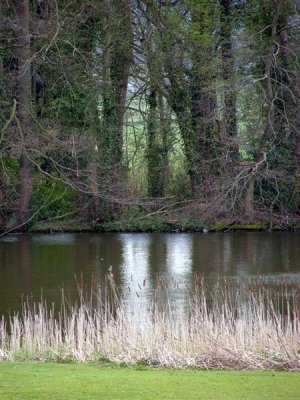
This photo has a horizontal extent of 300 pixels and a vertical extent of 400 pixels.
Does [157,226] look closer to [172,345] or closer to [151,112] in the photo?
[151,112]

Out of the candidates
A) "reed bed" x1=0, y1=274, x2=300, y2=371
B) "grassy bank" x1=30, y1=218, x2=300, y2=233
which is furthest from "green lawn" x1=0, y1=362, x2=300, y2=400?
"grassy bank" x1=30, y1=218, x2=300, y2=233

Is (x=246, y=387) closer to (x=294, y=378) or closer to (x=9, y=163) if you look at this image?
(x=294, y=378)

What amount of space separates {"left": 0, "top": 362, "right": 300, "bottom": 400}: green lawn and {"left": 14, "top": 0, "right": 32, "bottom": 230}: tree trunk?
52.8ft

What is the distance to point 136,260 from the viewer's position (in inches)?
784

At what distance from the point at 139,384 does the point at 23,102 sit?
18830 mm

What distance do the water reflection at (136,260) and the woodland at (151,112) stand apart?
156cm

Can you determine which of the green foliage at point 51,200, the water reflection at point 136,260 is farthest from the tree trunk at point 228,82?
the green foliage at point 51,200

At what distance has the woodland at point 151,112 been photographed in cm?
2567

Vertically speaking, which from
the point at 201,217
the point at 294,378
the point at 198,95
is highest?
the point at 198,95

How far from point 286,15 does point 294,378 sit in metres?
21.0

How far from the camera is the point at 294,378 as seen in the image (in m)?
7.67

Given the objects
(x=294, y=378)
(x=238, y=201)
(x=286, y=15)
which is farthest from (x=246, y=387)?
(x=286, y=15)

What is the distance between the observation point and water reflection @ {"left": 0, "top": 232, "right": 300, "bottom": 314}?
15927 mm

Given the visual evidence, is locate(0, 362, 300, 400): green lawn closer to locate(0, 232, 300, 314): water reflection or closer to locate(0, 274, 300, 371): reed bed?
locate(0, 274, 300, 371): reed bed
